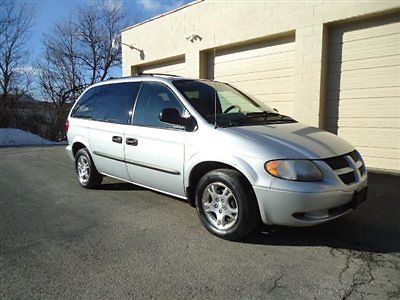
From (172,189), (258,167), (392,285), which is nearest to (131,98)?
(172,189)

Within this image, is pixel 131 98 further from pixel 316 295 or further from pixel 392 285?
pixel 392 285

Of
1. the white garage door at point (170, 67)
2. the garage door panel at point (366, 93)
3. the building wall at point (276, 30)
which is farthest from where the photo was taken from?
the white garage door at point (170, 67)

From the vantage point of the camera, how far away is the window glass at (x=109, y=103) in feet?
15.2

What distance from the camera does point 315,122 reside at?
24.5 feet

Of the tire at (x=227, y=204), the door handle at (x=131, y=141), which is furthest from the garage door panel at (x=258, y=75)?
the tire at (x=227, y=204)

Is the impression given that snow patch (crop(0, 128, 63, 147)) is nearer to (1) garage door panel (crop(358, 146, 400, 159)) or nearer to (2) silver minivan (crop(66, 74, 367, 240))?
(2) silver minivan (crop(66, 74, 367, 240))

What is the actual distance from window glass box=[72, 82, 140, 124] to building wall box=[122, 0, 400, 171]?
168 inches

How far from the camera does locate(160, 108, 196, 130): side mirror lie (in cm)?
375

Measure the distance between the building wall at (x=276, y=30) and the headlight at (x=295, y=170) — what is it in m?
4.76

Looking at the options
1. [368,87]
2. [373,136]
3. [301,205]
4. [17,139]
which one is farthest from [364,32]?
[17,139]

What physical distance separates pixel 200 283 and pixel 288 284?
0.69m

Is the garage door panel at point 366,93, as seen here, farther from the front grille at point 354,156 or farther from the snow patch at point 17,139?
the snow patch at point 17,139

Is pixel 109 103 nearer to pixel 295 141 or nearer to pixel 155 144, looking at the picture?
pixel 155 144

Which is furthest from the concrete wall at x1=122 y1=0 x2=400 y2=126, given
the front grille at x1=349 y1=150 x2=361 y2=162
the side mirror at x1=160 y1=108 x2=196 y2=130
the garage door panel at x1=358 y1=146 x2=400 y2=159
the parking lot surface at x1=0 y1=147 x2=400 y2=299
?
the side mirror at x1=160 y1=108 x2=196 y2=130
